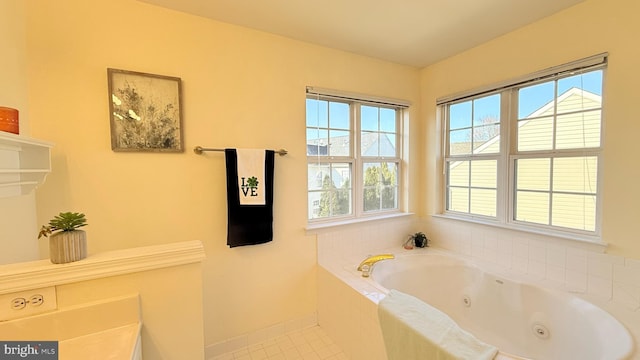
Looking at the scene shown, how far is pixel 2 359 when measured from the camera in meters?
0.85

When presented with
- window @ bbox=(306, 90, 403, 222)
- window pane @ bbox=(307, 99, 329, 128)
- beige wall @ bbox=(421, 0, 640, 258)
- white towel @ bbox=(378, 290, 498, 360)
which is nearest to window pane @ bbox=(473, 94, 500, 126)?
beige wall @ bbox=(421, 0, 640, 258)

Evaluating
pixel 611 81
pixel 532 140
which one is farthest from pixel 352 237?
pixel 611 81

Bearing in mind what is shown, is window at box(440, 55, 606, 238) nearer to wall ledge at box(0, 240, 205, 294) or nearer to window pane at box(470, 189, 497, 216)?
window pane at box(470, 189, 497, 216)

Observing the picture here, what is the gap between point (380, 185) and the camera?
2.78m

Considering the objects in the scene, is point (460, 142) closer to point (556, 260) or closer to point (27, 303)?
point (556, 260)

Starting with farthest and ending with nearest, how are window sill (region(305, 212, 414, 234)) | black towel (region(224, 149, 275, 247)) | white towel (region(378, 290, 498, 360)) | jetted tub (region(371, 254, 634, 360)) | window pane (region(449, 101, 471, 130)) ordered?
1. window pane (region(449, 101, 471, 130))
2. window sill (region(305, 212, 414, 234))
3. black towel (region(224, 149, 275, 247))
4. jetted tub (region(371, 254, 634, 360))
5. white towel (region(378, 290, 498, 360))

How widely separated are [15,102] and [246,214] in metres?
1.36

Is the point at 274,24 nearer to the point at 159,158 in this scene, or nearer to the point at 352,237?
the point at 159,158

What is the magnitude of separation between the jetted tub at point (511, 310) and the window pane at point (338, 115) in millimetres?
1319

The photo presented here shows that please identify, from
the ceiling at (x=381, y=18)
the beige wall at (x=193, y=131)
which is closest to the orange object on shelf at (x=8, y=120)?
the beige wall at (x=193, y=131)

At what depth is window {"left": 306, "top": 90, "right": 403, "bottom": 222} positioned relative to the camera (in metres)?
2.39

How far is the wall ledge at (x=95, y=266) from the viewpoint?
0.91 m

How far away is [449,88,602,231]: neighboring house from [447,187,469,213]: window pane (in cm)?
23

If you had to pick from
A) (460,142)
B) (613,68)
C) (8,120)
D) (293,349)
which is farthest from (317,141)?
(613,68)
